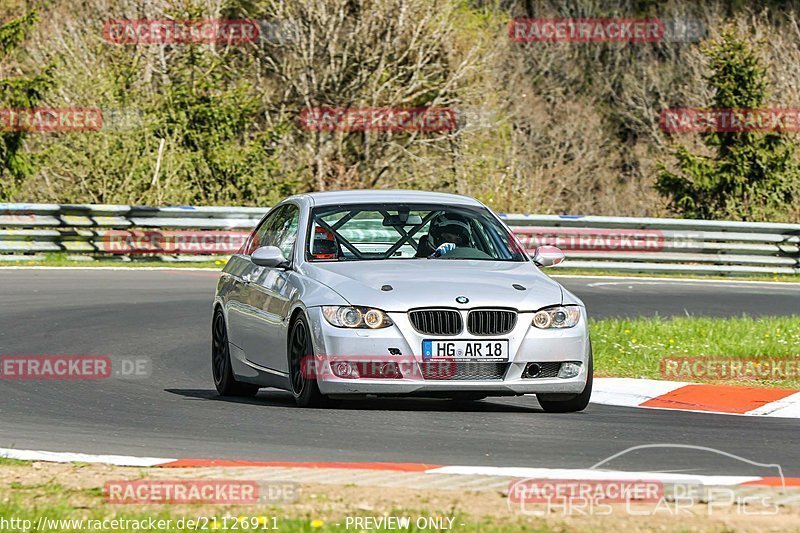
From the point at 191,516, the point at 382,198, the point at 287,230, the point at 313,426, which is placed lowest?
the point at 313,426

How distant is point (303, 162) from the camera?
39000 mm

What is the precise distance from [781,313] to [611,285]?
4685 mm

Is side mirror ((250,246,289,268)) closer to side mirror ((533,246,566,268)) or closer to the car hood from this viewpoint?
the car hood

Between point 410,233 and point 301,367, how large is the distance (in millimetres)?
1544

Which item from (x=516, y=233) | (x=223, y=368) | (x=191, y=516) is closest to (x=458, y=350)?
(x=223, y=368)

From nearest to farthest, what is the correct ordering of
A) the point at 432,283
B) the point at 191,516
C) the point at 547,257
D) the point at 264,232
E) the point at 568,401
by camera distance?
the point at 191,516
the point at 432,283
the point at 568,401
the point at 547,257
the point at 264,232

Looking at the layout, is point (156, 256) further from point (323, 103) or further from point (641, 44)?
point (641, 44)

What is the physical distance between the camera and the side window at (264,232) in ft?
39.1

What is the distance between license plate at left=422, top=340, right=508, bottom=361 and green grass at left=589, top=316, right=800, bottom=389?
129 inches

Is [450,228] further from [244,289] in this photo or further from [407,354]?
[407,354]

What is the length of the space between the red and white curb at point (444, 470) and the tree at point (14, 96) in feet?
81.1

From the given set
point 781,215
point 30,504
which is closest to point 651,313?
point 30,504

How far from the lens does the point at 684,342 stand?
1420cm

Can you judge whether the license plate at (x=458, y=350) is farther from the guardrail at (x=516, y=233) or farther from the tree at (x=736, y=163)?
the tree at (x=736, y=163)
